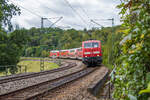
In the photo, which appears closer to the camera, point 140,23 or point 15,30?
point 140,23

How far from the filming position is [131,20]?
1.84 m

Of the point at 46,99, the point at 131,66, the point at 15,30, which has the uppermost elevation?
the point at 15,30

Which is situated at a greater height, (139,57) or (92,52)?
(139,57)

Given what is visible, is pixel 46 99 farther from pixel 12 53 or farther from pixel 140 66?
pixel 12 53

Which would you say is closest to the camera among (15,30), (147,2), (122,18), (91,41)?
(147,2)

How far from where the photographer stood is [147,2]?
4.66 ft

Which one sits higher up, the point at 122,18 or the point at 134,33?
the point at 122,18

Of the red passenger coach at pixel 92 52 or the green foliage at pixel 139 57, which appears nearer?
the green foliage at pixel 139 57

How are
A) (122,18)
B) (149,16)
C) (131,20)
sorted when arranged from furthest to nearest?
1. (122,18)
2. (131,20)
3. (149,16)

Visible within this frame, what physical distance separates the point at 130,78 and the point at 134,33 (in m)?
0.40

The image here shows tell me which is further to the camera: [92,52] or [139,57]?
[92,52]

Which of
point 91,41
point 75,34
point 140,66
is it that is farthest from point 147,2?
point 75,34

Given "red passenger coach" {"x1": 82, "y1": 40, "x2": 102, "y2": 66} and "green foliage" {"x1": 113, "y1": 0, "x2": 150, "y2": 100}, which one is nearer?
"green foliage" {"x1": 113, "y1": 0, "x2": 150, "y2": 100}

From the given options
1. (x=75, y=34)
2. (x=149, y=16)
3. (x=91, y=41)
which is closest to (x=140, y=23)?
(x=149, y=16)
